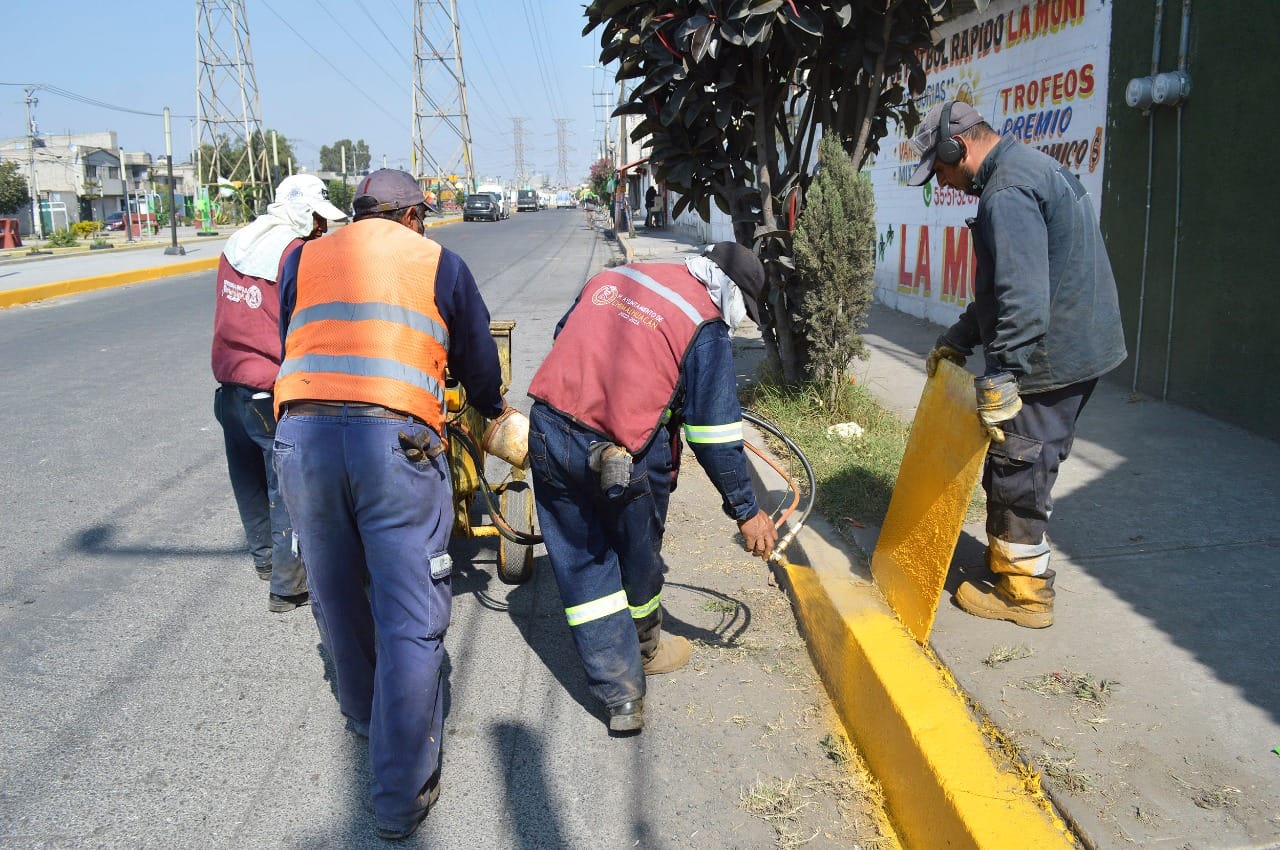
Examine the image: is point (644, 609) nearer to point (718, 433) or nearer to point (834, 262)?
point (718, 433)

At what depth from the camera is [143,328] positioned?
12.8 metres

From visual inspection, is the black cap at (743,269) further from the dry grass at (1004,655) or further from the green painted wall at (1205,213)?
the green painted wall at (1205,213)

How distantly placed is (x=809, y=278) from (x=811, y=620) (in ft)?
9.52

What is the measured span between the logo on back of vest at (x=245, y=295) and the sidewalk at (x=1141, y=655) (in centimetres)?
267

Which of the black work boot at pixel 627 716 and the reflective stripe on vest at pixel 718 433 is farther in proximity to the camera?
the black work boot at pixel 627 716

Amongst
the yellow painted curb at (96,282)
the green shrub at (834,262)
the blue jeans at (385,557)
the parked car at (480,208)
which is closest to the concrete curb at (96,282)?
the yellow painted curb at (96,282)

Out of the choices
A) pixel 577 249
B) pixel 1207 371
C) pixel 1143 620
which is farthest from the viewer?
pixel 577 249

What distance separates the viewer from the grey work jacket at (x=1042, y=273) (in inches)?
132

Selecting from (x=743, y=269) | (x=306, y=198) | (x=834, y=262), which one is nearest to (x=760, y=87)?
(x=834, y=262)

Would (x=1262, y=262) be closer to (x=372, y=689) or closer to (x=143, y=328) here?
(x=372, y=689)

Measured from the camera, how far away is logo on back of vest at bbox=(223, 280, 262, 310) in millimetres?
4219

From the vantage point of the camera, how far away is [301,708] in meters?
3.61

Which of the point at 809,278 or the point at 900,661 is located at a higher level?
the point at 809,278

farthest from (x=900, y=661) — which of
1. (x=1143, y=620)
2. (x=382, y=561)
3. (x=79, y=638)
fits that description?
(x=79, y=638)
